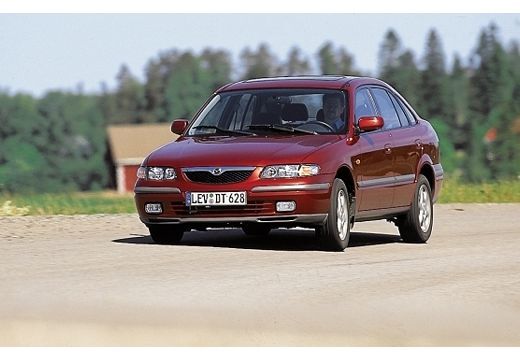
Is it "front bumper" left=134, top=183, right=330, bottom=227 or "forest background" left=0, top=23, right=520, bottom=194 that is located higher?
"front bumper" left=134, top=183, right=330, bottom=227

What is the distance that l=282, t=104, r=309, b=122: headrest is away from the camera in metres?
14.9

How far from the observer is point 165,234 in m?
14.9

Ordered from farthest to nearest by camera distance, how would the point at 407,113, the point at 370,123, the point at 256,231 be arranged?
the point at 407,113 < the point at 256,231 < the point at 370,123

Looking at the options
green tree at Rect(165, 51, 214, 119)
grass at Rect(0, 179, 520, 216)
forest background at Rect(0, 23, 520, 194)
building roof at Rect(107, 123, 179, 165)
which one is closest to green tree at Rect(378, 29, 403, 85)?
forest background at Rect(0, 23, 520, 194)

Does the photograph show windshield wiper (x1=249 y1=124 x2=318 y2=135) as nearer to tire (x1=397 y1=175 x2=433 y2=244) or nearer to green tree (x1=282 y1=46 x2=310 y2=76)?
tire (x1=397 y1=175 x2=433 y2=244)

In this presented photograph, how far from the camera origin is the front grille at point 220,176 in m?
13.9

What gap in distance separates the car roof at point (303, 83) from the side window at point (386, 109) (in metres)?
0.19

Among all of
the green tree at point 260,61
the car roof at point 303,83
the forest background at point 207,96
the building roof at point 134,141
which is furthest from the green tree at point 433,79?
the car roof at point 303,83

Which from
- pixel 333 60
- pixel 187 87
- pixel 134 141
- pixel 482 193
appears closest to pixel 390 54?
pixel 333 60

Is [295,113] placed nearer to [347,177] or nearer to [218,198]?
[347,177]

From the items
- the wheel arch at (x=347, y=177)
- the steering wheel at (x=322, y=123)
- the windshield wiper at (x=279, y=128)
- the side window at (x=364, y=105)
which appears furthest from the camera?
the side window at (x=364, y=105)

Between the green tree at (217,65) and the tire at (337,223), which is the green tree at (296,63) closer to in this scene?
the green tree at (217,65)

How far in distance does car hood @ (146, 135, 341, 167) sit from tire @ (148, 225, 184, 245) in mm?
731

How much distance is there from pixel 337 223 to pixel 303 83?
1.84 m
